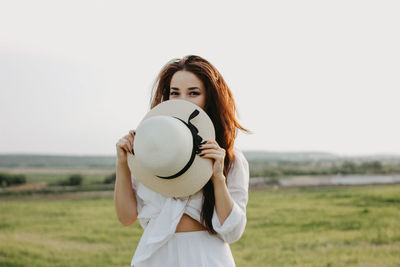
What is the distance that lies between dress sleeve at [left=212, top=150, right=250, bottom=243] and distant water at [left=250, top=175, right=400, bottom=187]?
12120 millimetres

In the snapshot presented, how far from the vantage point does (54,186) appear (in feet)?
43.8

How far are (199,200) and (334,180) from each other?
1379 cm

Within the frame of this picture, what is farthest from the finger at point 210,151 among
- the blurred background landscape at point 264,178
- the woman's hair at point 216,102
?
the blurred background landscape at point 264,178

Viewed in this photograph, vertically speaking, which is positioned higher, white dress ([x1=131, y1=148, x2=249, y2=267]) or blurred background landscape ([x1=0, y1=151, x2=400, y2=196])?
white dress ([x1=131, y1=148, x2=249, y2=267])

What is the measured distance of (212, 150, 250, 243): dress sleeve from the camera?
1782mm

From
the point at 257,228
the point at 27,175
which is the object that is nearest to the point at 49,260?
the point at 257,228

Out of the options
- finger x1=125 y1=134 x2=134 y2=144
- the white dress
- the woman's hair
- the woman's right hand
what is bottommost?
the white dress

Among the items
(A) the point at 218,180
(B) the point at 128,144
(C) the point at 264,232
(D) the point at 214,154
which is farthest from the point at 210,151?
(C) the point at 264,232

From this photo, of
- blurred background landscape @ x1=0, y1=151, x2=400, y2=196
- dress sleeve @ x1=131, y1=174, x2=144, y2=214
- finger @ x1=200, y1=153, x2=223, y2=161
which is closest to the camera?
finger @ x1=200, y1=153, x2=223, y2=161

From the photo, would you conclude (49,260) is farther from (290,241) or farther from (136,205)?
(136,205)

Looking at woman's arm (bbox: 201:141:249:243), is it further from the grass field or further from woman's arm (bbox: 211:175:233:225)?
the grass field

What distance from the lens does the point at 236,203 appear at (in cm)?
189

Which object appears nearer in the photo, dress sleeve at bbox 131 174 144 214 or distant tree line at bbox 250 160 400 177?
dress sleeve at bbox 131 174 144 214

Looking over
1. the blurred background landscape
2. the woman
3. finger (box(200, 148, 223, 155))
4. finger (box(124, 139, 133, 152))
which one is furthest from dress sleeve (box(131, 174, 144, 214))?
the blurred background landscape
